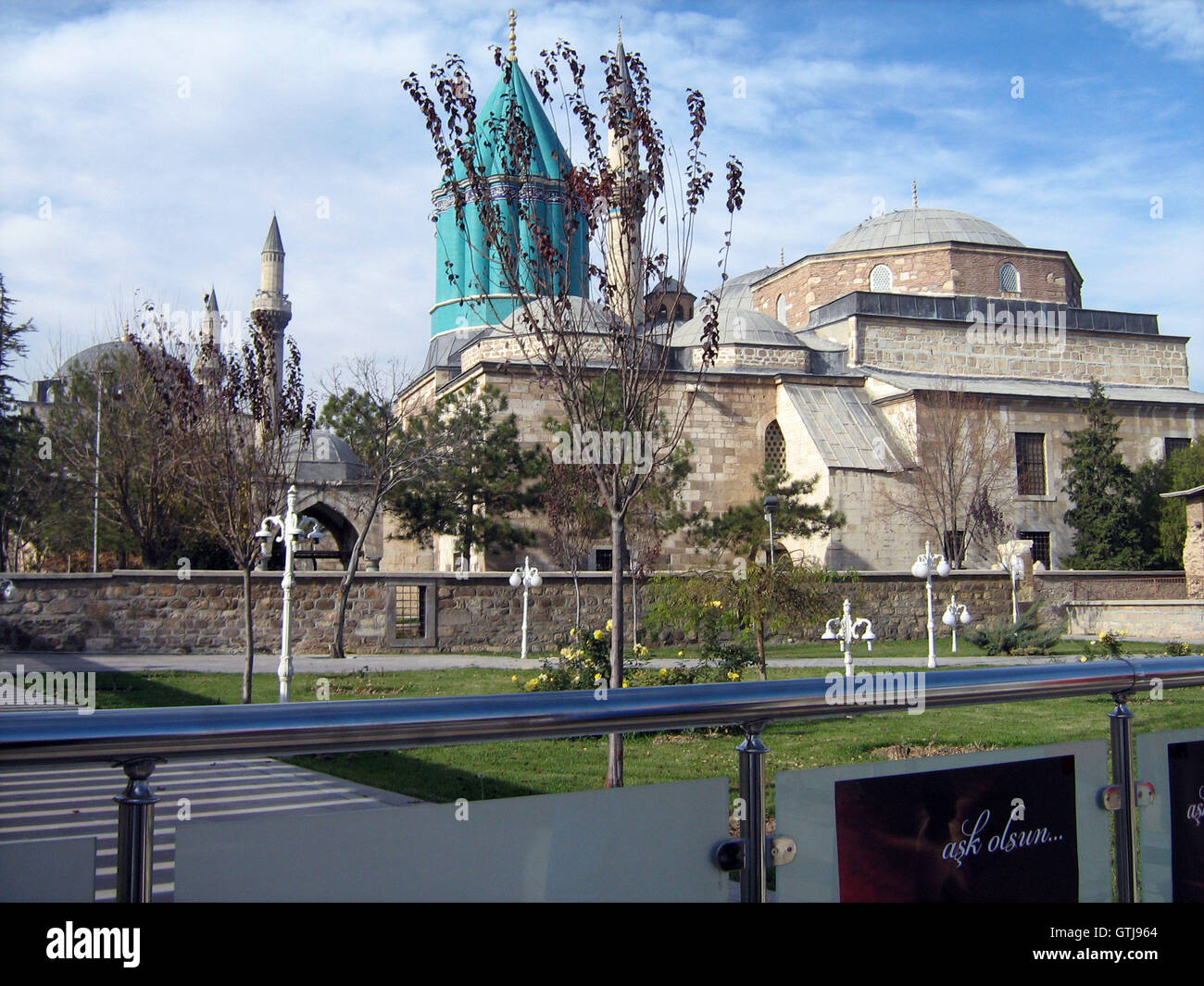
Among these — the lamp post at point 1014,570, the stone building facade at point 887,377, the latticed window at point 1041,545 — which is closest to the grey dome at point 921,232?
the stone building facade at point 887,377

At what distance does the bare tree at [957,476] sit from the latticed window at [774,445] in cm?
411

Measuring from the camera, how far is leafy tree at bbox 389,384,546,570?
2572 cm

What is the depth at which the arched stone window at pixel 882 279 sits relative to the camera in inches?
1603

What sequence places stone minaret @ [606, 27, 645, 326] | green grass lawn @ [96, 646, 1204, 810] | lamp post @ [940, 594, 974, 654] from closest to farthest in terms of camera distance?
green grass lawn @ [96, 646, 1204, 810] < stone minaret @ [606, 27, 645, 326] < lamp post @ [940, 594, 974, 654]

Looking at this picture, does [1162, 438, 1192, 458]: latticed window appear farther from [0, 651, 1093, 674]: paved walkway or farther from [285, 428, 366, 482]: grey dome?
[285, 428, 366, 482]: grey dome

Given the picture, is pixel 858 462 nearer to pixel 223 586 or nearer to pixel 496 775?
pixel 223 586

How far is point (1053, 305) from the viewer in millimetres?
40250

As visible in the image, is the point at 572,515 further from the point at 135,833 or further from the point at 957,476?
the point at 135,833

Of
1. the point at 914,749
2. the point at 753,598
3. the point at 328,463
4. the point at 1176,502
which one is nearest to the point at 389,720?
the point at 914,749

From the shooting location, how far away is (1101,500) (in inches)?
1314

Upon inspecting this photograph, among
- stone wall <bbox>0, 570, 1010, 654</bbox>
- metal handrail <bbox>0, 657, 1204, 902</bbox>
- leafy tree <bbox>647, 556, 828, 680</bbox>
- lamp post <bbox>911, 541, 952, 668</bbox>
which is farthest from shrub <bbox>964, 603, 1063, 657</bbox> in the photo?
metal handrail <bbox>0, 657, 1204, 902</bbox>

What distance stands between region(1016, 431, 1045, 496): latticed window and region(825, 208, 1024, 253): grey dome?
9144mm

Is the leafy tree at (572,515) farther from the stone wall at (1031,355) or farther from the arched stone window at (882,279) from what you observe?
the arched stone window at (882,279)
